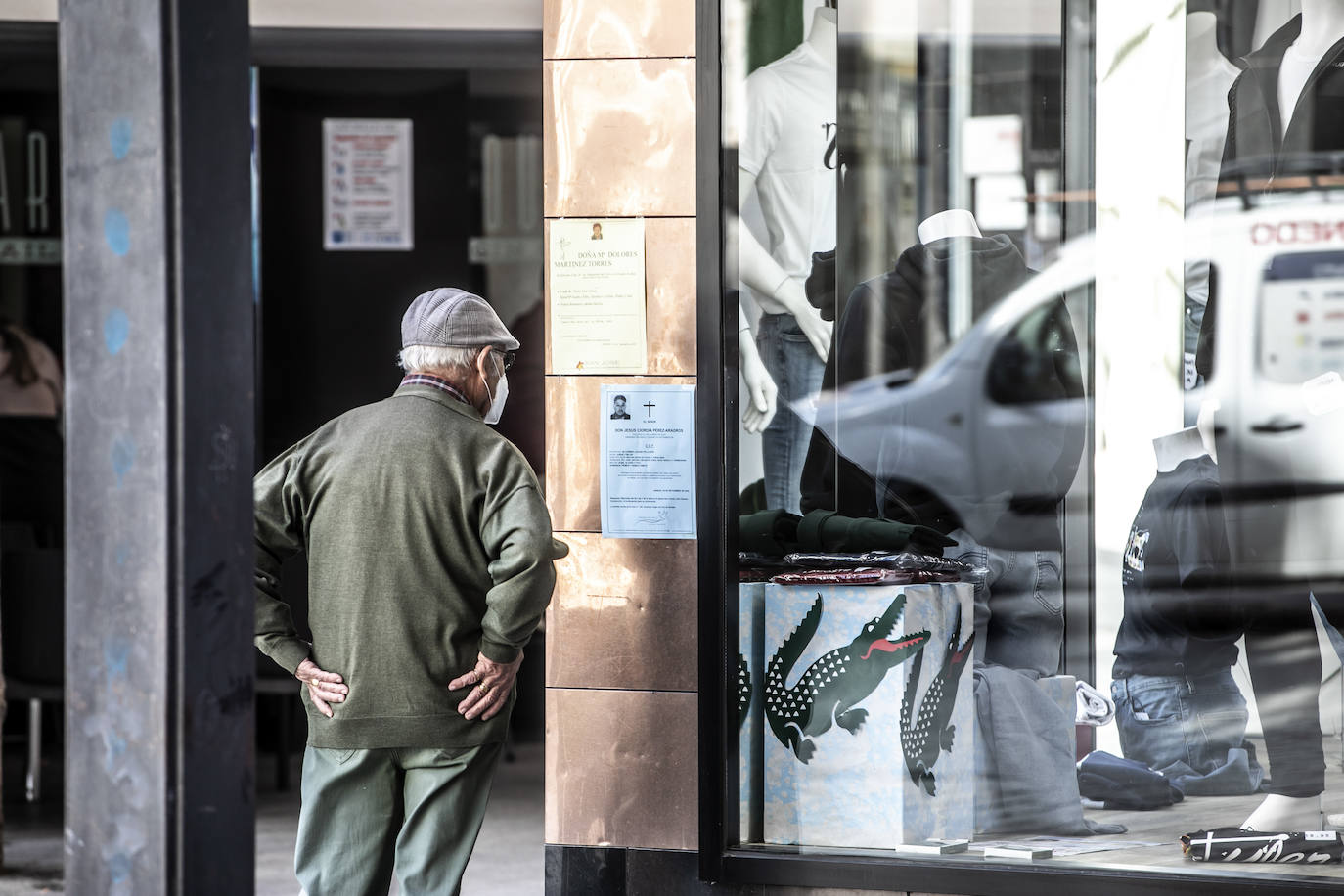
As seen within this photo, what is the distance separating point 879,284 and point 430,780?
193 centimetres

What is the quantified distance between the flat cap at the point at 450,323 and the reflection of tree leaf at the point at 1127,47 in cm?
215

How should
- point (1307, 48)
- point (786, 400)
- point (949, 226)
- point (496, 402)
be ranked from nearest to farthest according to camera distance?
point (496, 402) → point (786, 400) → point (1307, 48) → point (949, 226)

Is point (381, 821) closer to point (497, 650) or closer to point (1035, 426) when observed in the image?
point (497, 650)

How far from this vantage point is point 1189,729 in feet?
14.1

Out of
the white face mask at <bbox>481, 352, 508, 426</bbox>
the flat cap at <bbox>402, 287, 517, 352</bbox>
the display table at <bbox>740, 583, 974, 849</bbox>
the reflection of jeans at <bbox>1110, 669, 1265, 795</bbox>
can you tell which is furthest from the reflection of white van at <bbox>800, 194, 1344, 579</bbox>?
the flat cap at <bbox>402, 287, 517, 352</bbox>

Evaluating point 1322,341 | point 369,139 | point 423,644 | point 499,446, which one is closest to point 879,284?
point 1322,341

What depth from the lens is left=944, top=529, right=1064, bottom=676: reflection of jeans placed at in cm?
422

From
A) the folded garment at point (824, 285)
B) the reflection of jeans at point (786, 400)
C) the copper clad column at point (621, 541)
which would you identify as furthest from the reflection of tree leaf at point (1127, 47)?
the copper clad column at point (621, 541)

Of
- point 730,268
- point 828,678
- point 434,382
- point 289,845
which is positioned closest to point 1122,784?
point 828,678

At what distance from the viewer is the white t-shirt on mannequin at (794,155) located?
13.6 feet

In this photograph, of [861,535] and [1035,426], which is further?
[1035,426]

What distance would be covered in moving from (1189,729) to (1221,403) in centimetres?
93

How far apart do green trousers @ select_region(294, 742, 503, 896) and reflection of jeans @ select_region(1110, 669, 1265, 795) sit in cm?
195

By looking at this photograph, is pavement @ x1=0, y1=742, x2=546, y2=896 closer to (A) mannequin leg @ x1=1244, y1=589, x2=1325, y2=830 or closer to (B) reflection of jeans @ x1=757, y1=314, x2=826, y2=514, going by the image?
(B) reflection of jeans @ x1=757, y1=314, x2=826, y2=514
